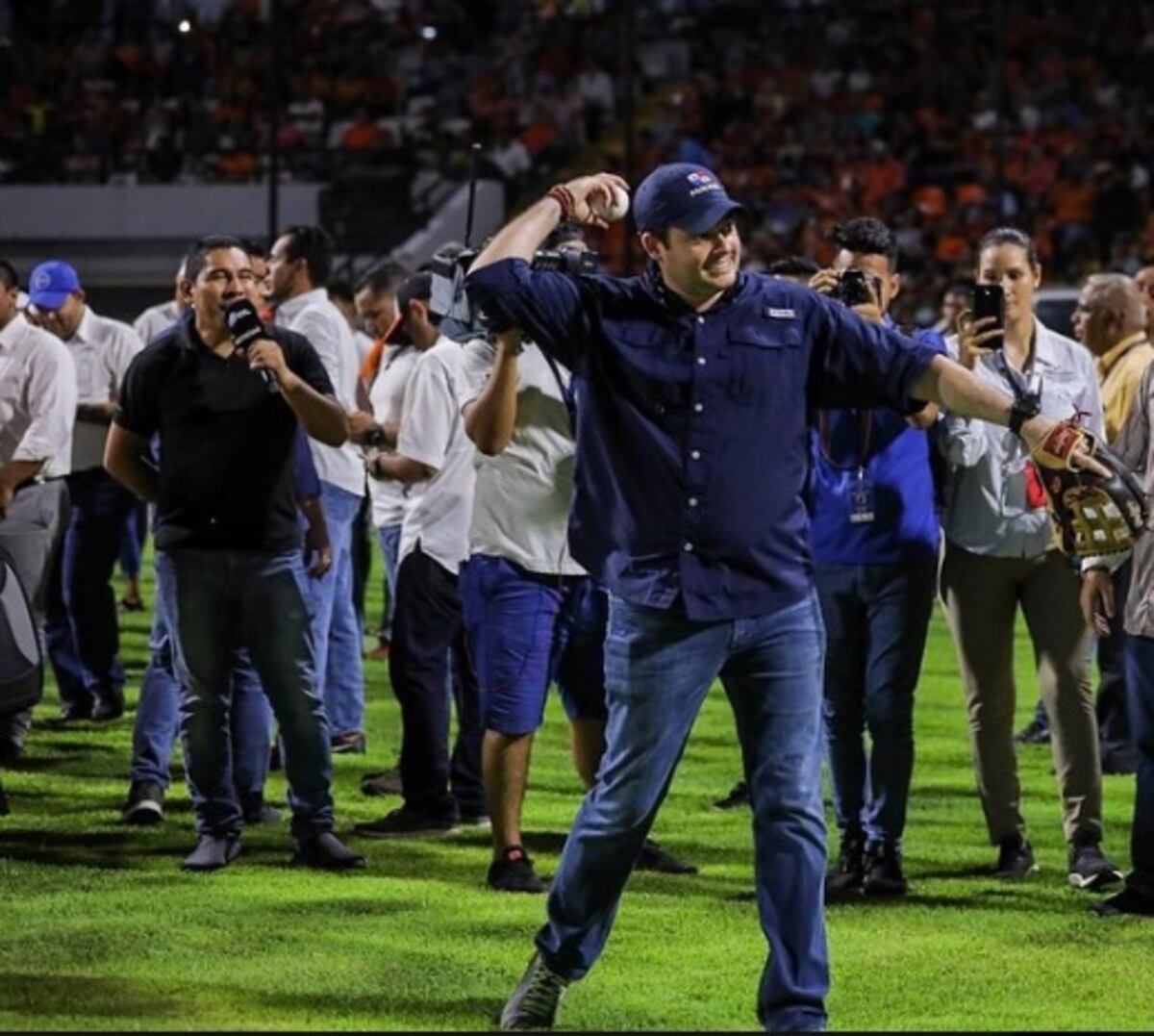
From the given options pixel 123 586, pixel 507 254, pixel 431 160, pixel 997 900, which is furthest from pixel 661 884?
pixel 431 160

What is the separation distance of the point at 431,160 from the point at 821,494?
2023 cm

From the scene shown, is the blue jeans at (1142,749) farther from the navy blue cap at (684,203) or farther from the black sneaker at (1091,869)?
the navy blue cap at (684,203)

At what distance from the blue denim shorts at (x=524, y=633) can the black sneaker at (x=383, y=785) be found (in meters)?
1.97

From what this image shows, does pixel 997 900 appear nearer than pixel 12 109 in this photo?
Yes

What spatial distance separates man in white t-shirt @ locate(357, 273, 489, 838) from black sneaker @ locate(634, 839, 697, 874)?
91 cm

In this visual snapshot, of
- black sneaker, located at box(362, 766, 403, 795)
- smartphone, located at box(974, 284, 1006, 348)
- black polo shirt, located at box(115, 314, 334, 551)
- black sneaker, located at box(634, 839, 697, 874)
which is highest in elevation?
smartphone, located at box(974, 284, 1006, 348)

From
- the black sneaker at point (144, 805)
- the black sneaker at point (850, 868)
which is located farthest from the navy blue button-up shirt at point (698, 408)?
the black sneaker at point (144, 805)

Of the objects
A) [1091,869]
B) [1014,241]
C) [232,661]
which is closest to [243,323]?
[232,661]

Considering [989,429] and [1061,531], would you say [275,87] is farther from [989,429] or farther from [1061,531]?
[1061,531]

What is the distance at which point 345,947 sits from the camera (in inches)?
290

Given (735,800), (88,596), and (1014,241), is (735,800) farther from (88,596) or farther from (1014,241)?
(88,596)

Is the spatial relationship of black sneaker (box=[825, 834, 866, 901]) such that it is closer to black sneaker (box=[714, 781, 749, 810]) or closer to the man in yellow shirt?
black sneaker (box=[714, 781, 749, 810])

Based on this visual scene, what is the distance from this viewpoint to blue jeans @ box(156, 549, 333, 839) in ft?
27.5

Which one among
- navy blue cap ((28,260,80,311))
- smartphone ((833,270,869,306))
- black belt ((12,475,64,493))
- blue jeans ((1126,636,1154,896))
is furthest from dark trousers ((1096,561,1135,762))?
navy blue cap ((28,260,80,311))
